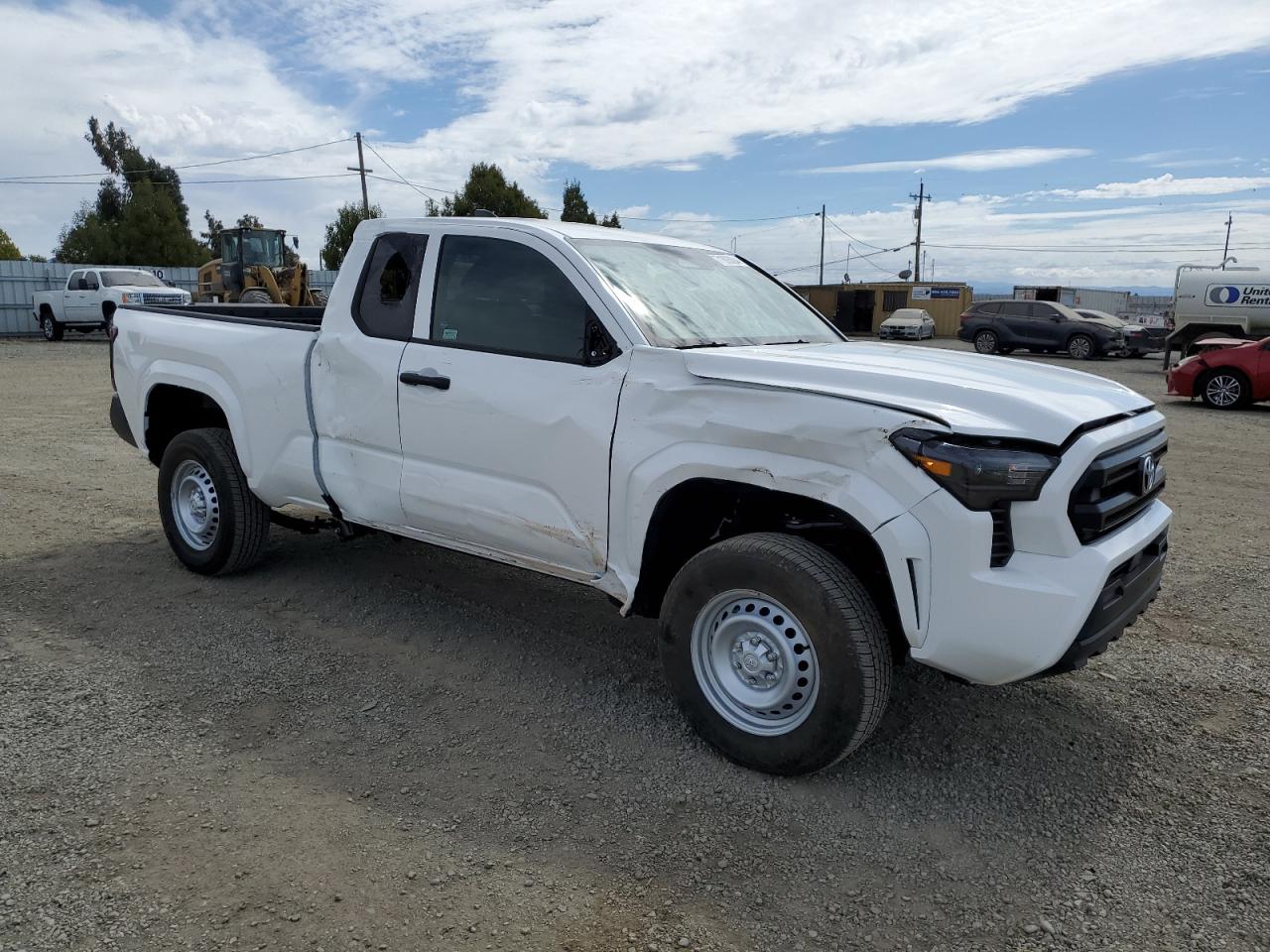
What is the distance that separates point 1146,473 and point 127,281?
29210 millimetres

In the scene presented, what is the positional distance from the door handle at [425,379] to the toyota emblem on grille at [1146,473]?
2.67m

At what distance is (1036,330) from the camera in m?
28.1

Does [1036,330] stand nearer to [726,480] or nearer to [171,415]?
[171,415]

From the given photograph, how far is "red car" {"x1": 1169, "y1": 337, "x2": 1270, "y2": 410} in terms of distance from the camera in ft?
48.4

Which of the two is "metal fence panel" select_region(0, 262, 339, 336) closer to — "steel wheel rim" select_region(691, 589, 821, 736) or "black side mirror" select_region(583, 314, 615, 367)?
"black side mirror" select_region(583, 314, 615, 367)

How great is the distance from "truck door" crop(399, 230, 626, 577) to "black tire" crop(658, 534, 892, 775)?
0.48 meters

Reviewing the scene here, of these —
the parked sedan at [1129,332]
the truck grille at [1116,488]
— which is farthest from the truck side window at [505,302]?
the parked sedan at [1129,332]

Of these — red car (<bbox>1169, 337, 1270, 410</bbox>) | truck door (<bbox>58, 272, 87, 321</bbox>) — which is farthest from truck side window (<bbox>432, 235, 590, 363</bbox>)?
truck door (<bbox>58, 272, 87, 321</bbox>)

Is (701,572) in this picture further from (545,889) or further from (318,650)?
(318,650)

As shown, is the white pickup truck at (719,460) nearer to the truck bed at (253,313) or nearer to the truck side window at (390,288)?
the truck side window at (390,288)

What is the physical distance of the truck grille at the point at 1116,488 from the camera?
2.91 metres

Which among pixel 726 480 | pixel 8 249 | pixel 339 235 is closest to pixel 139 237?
pixel 339 235

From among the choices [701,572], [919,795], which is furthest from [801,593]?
[919,795]

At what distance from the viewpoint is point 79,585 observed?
17.3 feet
